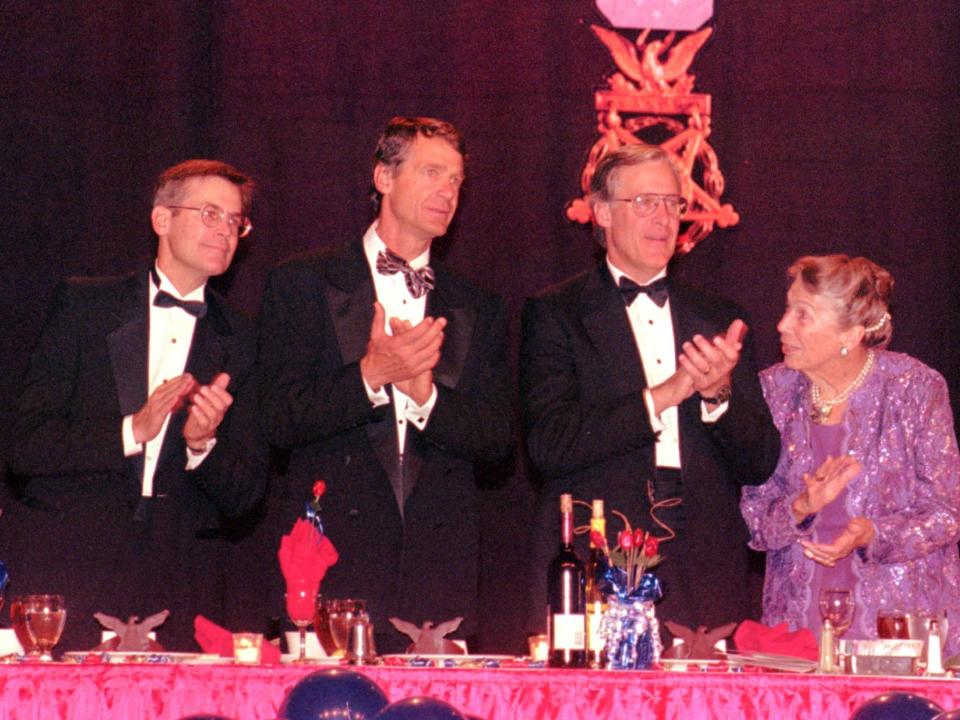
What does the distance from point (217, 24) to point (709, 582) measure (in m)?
2.50

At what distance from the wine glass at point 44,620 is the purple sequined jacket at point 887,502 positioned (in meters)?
1.73

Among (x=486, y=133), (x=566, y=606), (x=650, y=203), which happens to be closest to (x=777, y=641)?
(x=566, y=606)

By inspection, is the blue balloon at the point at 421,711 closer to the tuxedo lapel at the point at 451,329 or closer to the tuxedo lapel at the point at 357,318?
the tuxedo lapel at the point at 357,318

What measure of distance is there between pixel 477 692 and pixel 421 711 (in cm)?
46

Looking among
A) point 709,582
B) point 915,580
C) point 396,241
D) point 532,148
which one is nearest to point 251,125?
point 532,148

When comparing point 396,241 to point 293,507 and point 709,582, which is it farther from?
point 709,582

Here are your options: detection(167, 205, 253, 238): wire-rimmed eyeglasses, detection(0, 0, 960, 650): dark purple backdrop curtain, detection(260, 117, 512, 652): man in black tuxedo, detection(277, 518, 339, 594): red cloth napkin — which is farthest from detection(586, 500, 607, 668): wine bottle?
detection(0, 0, 960, 650): dark purple backdrop curtain

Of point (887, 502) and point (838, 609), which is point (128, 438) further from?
point (887, 502)

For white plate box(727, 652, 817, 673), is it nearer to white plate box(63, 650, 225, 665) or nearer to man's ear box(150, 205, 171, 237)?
white plate box(63, 650, 225, 665)

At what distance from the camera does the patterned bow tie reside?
→ 151 inches

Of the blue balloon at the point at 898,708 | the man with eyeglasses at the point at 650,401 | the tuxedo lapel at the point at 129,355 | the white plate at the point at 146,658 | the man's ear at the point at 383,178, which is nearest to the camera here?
the blue balloon at the point at 898,708

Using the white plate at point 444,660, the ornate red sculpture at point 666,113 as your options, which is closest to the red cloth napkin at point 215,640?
the white plate at point 444,660

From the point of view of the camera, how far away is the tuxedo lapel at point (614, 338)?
3777 mm

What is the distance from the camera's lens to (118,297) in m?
3.82
